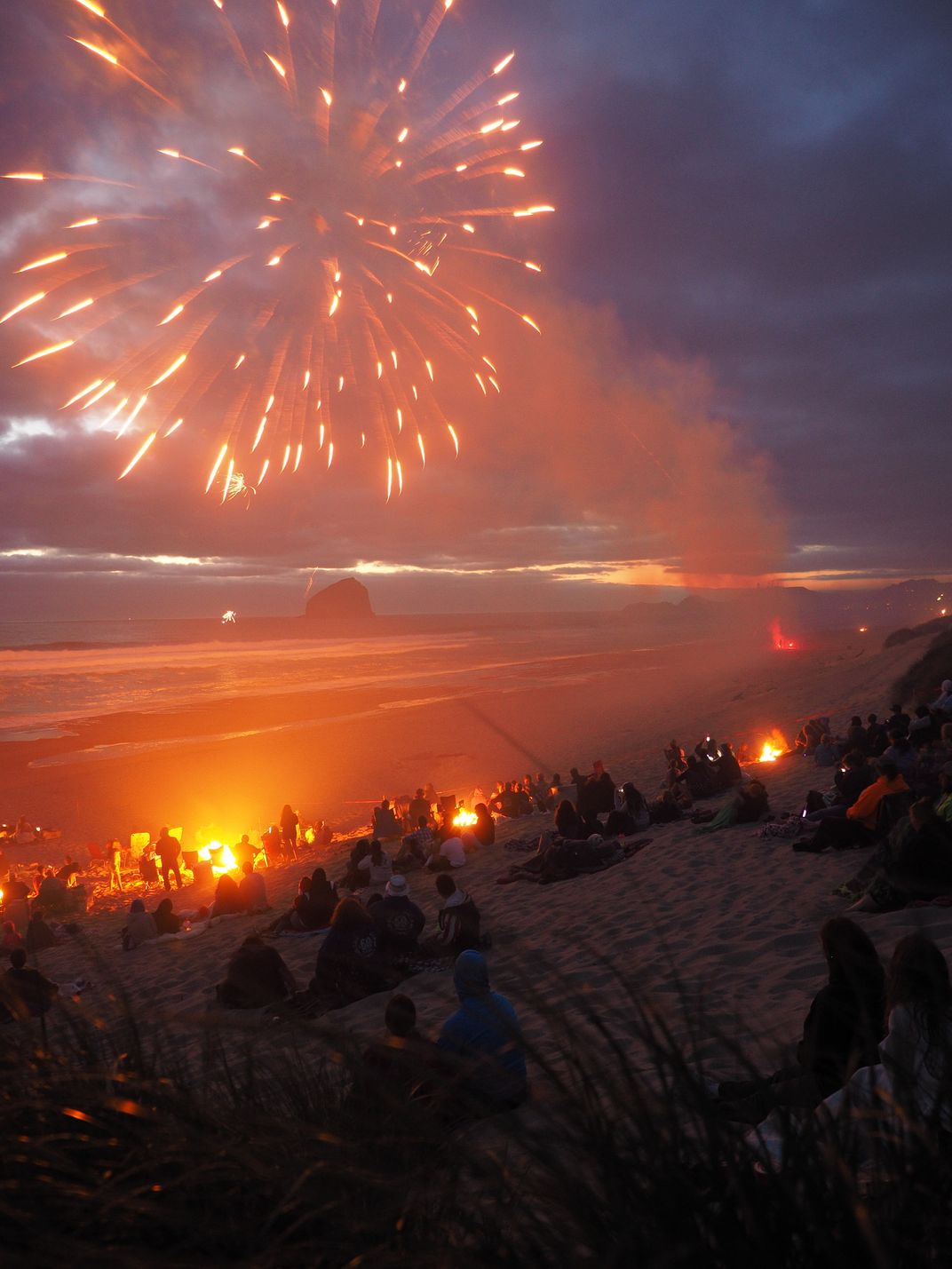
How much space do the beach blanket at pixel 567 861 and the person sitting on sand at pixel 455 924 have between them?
2982 millimetres

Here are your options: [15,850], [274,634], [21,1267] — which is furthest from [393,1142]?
[274,634]

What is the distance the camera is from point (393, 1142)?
1944mm

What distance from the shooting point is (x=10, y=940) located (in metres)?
10.3

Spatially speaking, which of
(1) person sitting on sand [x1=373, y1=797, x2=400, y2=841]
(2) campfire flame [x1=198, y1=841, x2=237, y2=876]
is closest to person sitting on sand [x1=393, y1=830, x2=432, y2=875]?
(1) person sitting on sand [x1=373, y1=797, x2=400, y2=841]

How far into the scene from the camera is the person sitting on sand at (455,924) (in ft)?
23.5

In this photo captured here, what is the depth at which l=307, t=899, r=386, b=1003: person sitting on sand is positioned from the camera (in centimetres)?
697

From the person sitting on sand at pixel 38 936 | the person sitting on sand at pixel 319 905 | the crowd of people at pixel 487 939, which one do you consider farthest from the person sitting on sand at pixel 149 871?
the person sitting on sand at pixel 319 905

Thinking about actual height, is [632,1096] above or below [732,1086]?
above

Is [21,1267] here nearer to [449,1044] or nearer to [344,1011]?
[449,1044]

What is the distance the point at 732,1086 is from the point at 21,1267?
94.3 inches

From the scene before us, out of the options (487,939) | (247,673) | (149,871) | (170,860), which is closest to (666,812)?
(487,939)

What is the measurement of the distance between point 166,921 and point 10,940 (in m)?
1.89

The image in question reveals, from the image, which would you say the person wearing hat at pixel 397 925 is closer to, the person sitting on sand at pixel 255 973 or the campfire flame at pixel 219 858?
the person sitting on sand at pixel 255 973

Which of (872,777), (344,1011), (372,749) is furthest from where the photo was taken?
(372,749)
